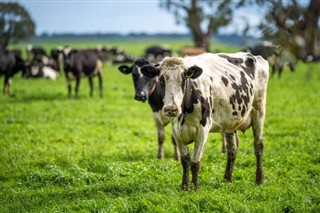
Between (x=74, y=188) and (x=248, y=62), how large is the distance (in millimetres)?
3699

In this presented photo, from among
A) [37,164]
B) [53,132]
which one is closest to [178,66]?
[37,164]

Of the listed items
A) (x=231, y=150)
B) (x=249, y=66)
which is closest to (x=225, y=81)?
(x=249, y=66)

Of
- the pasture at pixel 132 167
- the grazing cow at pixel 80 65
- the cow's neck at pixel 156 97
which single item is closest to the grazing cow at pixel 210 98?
the pasture at pixel 132 167

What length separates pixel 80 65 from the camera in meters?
23.6

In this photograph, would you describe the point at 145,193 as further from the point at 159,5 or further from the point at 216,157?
the point at 159,5

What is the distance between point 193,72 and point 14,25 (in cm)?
6258

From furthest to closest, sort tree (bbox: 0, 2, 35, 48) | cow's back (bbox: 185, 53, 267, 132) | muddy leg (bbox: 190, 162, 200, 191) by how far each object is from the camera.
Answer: tree (bbox: 0, 2, 35, 48) → cow's back (bbox: 185, 53, 267, 132) → muddy leg (bbox: 190, 162, 200, 191)

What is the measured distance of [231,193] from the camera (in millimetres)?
7297

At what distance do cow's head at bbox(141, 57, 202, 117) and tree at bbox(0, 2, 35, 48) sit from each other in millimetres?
58474

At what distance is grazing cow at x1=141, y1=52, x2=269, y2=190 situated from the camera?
7062mm

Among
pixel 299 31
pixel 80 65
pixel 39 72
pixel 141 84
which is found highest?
pixel 299 31

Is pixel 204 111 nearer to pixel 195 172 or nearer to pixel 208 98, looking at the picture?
pixel 208 98

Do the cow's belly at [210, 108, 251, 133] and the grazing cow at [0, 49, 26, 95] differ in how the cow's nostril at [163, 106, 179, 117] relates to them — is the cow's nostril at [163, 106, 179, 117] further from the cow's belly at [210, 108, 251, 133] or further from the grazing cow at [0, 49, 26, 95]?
the grazing cow at [0, 49, 26, 95]

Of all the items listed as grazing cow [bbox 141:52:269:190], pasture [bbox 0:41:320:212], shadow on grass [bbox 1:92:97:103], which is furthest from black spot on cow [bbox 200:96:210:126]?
shadow on grass [bbox 1:92:97:103]
